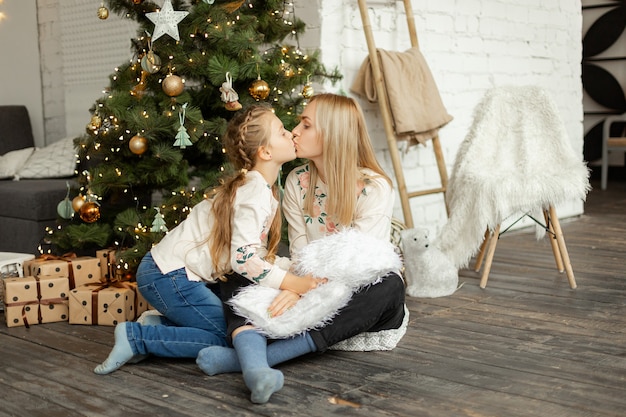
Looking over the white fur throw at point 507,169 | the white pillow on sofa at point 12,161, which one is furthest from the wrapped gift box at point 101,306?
the white pillow on sofa at point 12,161

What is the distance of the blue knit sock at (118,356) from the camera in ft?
7.20

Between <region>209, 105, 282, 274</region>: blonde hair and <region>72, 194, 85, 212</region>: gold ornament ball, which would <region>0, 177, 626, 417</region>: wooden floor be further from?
<region>72, 194, 85, 212</region>: gold ornament ball

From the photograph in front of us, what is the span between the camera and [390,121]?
3.55m

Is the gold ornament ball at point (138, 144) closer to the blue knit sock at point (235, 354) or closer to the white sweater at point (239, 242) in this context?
the white sweater at point (239, 242)

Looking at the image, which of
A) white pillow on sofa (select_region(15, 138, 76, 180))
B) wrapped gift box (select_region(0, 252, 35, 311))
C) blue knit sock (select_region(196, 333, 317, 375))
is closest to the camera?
blue knit sock (select_region(196, 333, 317, 375))

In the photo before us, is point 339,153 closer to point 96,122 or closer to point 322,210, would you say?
point 322,210

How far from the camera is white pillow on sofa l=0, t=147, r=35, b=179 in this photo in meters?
4.38

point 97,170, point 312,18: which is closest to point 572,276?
point 312,18

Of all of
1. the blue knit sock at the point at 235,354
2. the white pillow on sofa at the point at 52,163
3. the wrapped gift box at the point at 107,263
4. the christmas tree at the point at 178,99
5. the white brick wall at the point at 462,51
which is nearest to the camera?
the blue knit sock at the point at 235,354

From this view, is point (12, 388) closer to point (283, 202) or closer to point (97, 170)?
point (283, 202)

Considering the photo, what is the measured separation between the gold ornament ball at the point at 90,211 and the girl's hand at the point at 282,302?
3.81 feet

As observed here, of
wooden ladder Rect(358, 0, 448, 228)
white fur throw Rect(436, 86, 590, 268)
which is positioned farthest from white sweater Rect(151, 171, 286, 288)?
wooden ladder Rect(358, 0, 448, 228)

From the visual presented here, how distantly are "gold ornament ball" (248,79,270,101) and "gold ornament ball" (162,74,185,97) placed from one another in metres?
0.26

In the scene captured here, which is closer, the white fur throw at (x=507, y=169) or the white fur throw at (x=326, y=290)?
the white fur throw at (x=326, y=290)
